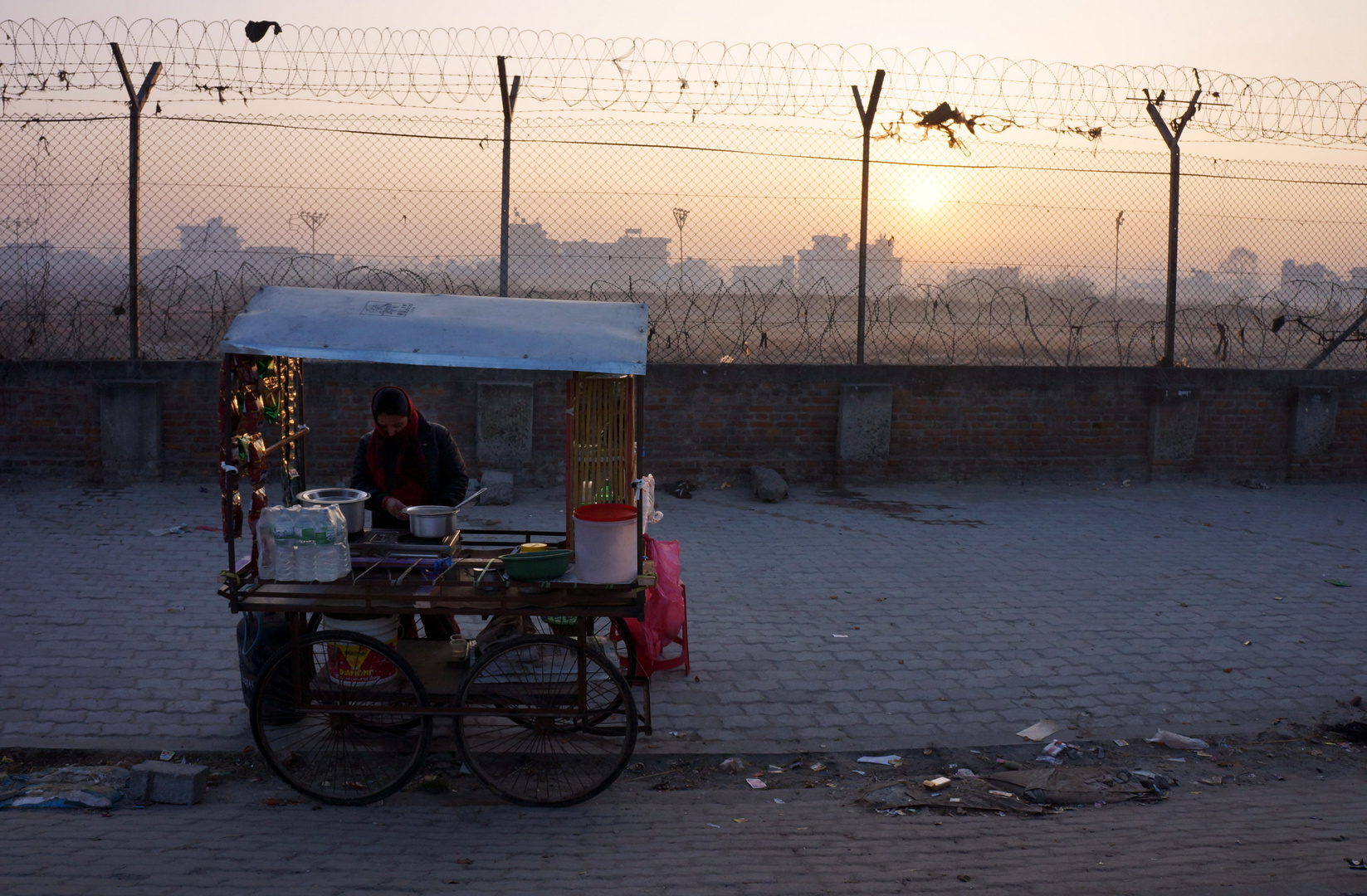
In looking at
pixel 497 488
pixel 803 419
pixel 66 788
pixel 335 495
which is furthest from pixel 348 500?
pixel 803 419

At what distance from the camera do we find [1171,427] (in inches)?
427

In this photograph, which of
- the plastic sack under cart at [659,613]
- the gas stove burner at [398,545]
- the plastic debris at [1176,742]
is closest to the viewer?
the gas stove burner at [398,545]

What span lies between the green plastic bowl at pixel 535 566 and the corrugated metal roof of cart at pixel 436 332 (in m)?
0.76

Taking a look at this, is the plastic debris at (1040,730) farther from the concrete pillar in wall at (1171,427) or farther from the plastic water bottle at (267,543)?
the concrete pillar in wall at (1171,427)

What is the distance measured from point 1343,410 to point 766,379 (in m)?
6.57

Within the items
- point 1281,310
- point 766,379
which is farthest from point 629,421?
point 1281,310

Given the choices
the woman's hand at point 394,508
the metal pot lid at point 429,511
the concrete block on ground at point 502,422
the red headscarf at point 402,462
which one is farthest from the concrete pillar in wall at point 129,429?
the metal pot lid at point 429,511

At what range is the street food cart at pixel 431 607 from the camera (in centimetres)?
405

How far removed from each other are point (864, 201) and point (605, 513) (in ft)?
22.5

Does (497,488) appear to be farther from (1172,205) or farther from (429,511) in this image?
(1172,205)

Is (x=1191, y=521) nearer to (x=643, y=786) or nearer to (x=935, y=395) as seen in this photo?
(x=935, y=395)

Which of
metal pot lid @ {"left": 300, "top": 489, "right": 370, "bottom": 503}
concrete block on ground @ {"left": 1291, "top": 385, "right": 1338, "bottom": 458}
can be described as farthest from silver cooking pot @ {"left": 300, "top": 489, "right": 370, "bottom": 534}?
concrete block on ground @ {"left": 1291, "top": 385, "right": 1338, "bottom": 458}

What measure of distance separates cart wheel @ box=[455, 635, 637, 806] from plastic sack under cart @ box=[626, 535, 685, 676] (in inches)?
24.9

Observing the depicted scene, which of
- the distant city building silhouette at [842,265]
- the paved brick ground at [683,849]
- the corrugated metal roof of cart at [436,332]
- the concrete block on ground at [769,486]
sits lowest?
the paved brick ground at [683,849]
